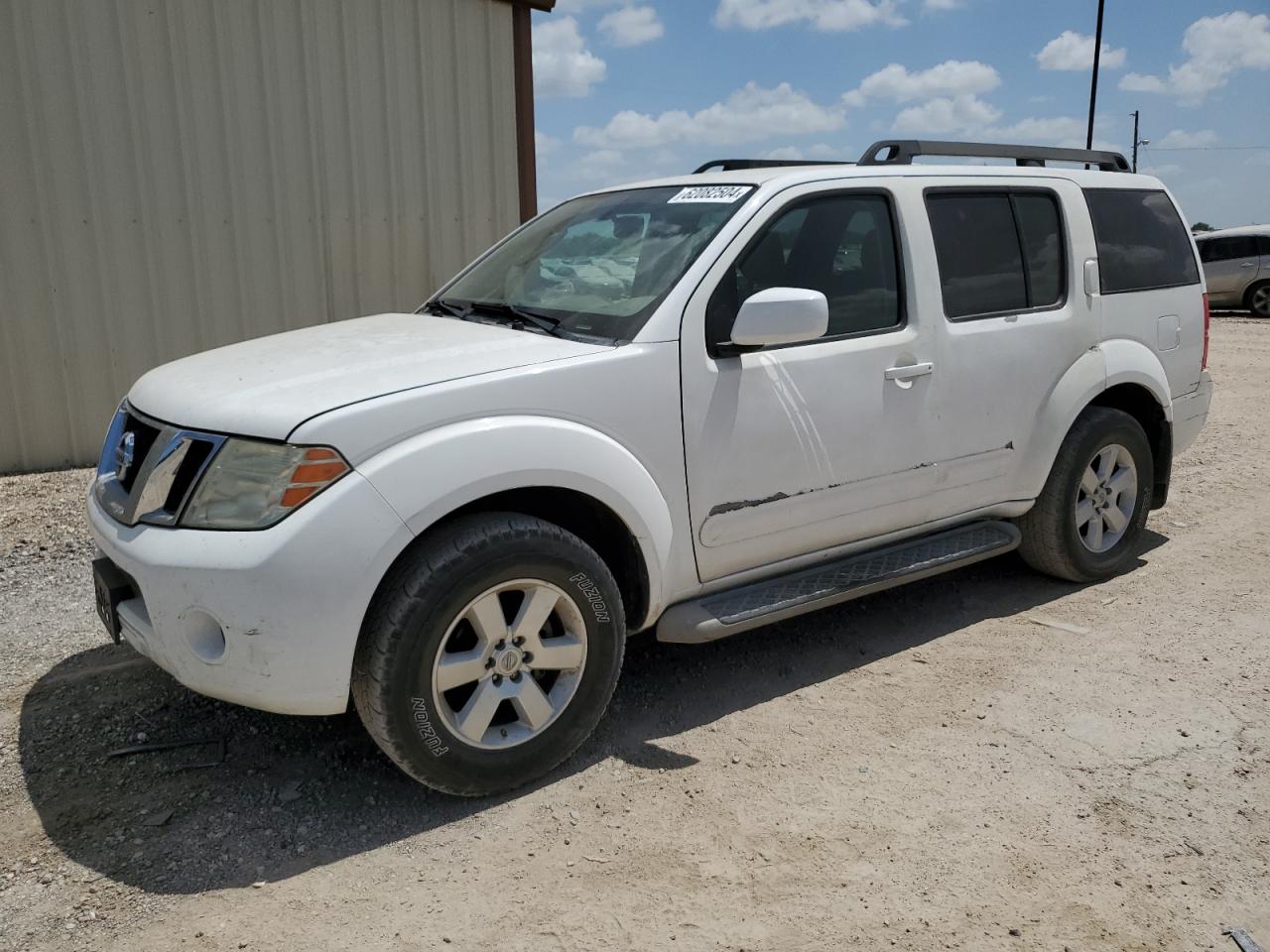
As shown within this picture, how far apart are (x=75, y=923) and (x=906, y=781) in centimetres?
237

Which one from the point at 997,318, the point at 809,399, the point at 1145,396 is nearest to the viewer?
the point at 809,399

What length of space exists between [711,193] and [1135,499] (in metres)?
2.75

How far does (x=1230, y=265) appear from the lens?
1908cm

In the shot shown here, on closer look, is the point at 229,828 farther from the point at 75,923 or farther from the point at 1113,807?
the point at 1113,807

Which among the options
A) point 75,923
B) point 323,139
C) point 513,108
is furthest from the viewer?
point 513,108

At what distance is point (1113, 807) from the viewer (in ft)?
10.2

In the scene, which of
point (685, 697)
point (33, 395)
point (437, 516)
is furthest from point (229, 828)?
point (33, 395)

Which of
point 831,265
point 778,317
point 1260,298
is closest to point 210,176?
point 831,265

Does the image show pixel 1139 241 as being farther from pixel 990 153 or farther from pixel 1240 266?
pixel 1240 266

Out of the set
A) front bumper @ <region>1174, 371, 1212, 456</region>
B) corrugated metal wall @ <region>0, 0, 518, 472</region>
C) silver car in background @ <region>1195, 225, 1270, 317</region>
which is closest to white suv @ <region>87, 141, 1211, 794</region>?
front bumper @ <region>1174, 371, 1212, 456</region>

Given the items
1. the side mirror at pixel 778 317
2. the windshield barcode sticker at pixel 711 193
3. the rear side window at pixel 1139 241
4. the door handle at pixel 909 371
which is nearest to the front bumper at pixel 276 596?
the side mirror at pixel 778 317

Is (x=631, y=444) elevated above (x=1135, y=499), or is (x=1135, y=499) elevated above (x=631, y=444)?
(x=631, y=444)

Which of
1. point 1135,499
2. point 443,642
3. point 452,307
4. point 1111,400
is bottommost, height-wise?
point 1135,499

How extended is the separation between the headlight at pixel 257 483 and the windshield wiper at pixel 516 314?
1035 mm
